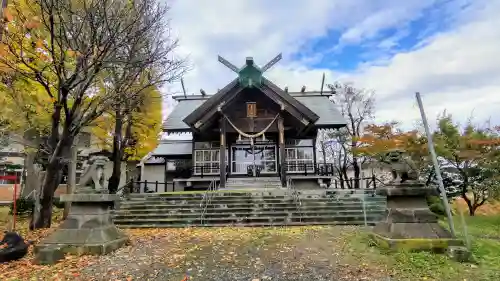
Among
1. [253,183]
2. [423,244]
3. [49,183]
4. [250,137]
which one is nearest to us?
[423,244]

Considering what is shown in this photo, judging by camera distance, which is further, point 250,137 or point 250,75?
point 250,75

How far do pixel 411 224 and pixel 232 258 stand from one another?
3.71 m

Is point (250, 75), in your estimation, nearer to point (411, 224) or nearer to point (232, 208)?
point (232, 208)

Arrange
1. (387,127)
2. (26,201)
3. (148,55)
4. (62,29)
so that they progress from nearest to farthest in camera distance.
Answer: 1. (62,29)
2. (148,55)
3. (26,201)
4. (387,127)

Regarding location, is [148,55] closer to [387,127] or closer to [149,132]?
[149,132]

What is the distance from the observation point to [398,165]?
628cm

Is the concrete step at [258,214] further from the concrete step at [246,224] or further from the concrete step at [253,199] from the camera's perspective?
the concrete step at [253,199]

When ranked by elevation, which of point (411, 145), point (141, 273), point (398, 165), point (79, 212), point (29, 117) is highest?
point (29, 117)

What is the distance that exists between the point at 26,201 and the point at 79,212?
1140 centimetres

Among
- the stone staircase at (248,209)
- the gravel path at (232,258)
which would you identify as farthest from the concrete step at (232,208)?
the gravel path at (232,258)

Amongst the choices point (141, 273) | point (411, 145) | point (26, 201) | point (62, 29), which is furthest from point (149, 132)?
point (411, 145)

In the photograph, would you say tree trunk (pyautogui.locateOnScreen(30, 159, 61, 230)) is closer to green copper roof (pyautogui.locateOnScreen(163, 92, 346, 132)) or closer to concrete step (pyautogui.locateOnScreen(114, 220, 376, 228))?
concrete step (pyautogui.locateOnScreen(114, 220, 376, 228))

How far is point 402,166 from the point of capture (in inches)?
246

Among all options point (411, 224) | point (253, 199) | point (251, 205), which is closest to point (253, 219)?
point (251, 205)
